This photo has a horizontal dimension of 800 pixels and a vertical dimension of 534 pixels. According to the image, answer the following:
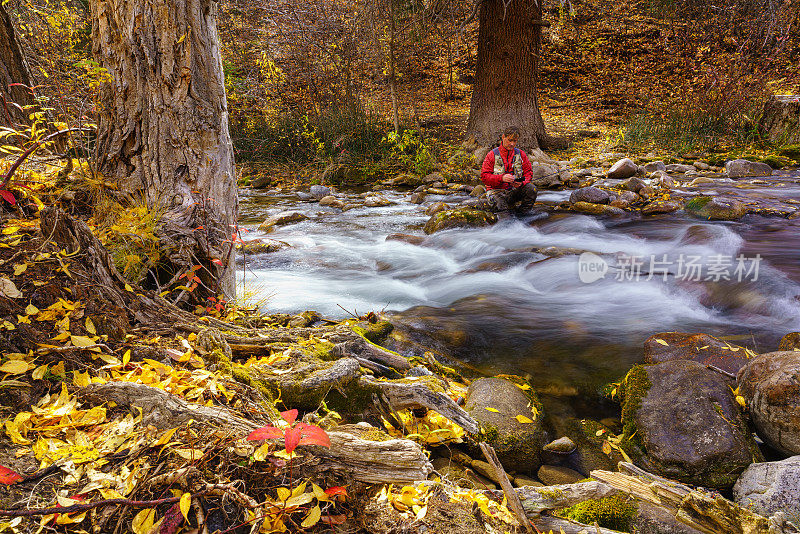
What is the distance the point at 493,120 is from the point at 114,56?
10.2 m

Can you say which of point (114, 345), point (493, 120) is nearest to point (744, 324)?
point (114, 345)

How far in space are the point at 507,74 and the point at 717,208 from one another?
6.32 metres

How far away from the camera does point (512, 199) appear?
8.40 metres

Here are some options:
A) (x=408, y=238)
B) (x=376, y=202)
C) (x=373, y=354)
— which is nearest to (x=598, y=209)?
(x=408, y=238)

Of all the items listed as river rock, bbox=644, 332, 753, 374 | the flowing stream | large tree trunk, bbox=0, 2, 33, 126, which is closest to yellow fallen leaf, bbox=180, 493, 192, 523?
the flowing stream

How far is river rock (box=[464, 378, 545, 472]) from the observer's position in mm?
2674

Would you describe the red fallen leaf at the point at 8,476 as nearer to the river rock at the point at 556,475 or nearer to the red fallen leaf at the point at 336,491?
the red fallen leaf at the point at 336,491

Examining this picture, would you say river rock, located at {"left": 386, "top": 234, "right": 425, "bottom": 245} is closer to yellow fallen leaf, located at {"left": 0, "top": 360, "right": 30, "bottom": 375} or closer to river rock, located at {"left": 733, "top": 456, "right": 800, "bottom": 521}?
river rock, located at {"left": 733, "top": 456, "right": 800, "bottom": 521}

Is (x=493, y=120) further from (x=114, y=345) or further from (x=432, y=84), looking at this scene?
(x=114, y=345)

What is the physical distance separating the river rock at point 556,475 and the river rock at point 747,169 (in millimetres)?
9753

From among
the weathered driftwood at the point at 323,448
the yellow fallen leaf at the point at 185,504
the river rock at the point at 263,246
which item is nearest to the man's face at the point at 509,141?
the river rock at the point at 263,246

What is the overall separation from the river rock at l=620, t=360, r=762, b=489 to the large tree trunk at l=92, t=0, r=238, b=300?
2.93 m

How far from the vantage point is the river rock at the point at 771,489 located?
6.94 feet

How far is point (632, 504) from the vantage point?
78.8 inches
